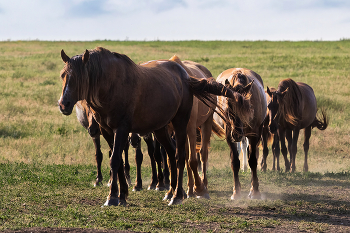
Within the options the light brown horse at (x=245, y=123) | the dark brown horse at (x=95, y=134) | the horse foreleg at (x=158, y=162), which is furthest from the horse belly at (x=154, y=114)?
the horse foreleg at (x=158, y=162)

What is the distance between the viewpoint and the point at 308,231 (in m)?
5.09

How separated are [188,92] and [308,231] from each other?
2.80 meters

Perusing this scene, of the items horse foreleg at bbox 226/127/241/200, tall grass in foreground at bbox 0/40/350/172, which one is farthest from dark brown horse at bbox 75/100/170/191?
tall grass in foreground at bbox 0/40/350/172

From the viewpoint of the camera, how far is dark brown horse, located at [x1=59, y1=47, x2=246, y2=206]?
5.50m

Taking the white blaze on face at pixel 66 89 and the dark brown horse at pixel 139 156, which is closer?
the white blaze on face at pixel 66 89

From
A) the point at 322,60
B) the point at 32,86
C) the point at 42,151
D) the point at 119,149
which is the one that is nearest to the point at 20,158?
the point at 42,151

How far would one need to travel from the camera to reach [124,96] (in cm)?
584

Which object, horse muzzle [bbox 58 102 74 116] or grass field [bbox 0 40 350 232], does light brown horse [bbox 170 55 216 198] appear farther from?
horse muzzle [bbox 58 102 74 116]

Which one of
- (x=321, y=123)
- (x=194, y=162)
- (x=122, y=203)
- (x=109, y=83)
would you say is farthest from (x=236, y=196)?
(x=321, y=123)

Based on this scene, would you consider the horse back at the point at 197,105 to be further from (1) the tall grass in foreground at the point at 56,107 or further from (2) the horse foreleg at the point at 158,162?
(1) the tall grass in foreground at the point at 56,107

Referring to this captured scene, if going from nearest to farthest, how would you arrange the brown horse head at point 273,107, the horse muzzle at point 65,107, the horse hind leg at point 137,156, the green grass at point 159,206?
the green grass at point 159,206
the horse muzzle at point 65,107
the horse hind leg at point 137,156
the brown horse head at point 273,107

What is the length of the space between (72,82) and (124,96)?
731 millimetres

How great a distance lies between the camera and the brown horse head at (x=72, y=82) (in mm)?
5359

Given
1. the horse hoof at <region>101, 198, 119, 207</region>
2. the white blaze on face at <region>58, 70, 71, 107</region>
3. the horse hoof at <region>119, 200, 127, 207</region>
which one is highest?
the white blaze on face at <region>58, 70, 71, 107</region>
